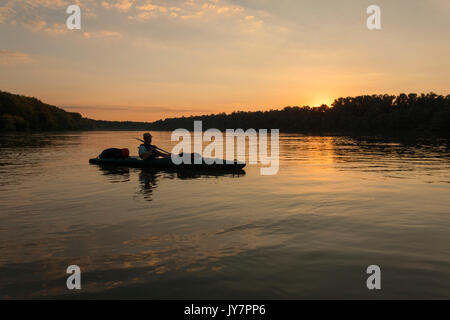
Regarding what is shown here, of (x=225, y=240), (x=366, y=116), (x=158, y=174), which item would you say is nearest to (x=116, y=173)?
(x=158, y=174)

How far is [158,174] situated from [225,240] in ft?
29.5

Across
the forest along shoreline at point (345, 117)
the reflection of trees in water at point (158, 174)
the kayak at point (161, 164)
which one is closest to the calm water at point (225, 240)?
the reflection of trees in water at point (158, 174)

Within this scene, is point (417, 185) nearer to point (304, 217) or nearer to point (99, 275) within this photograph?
point (304, 217)

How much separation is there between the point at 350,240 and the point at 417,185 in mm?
7047

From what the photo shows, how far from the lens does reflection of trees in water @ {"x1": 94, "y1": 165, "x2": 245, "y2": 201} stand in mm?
12828

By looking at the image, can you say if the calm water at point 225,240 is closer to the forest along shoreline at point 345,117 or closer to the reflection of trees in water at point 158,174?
the reflection of trees in water at point 158,174

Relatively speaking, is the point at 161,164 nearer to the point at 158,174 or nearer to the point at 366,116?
the point at 158,174

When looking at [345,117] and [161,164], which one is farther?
[345,117]

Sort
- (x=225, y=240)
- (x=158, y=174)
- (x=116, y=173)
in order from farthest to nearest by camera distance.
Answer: (x=116, y=173) < (x=158, y=174) < (x=225, y=240)

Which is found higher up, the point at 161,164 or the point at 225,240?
the point at 161,164

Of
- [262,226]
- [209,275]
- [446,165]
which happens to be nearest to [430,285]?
[209,275]

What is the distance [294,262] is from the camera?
491 cm

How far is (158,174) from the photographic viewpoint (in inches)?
567

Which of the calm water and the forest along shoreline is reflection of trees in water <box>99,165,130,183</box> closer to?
the calm water
